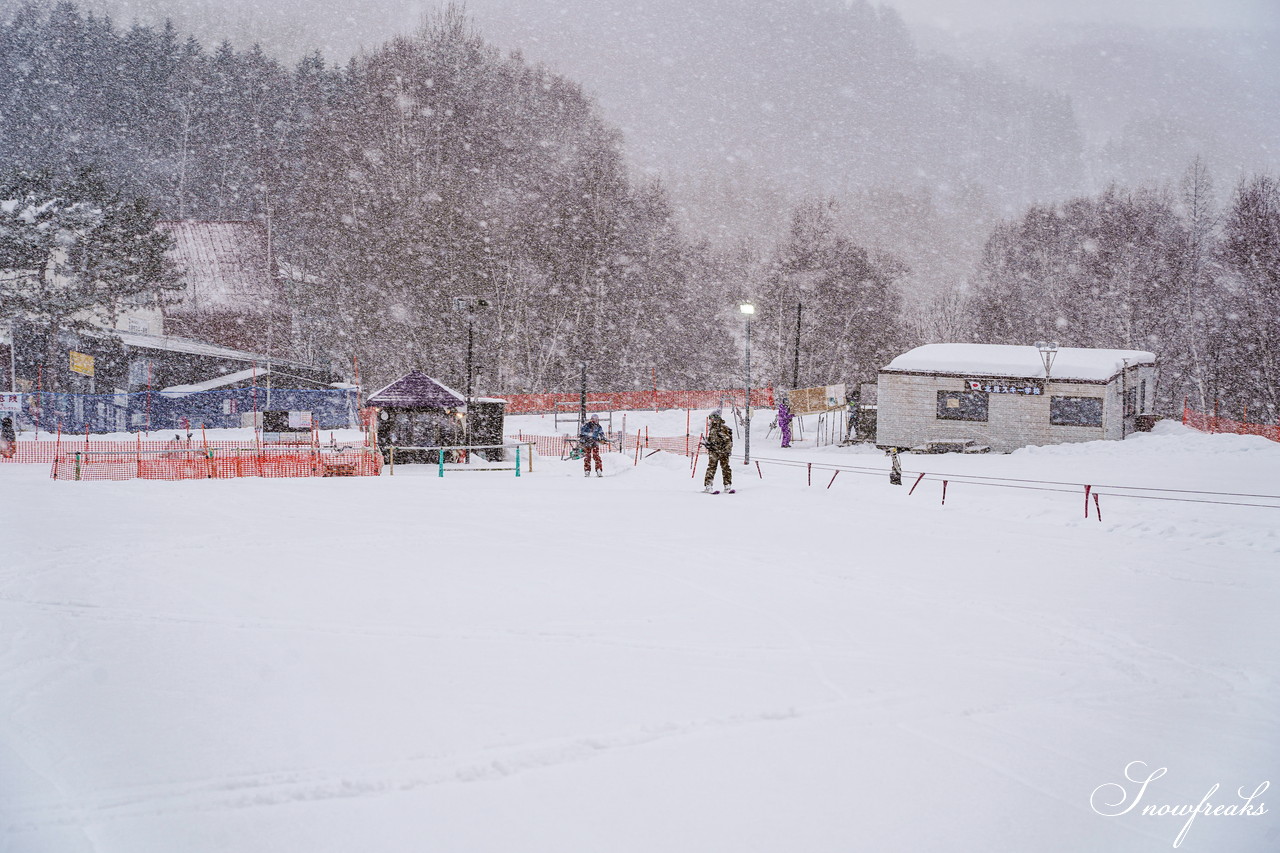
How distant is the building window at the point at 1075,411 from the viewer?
93.4 feet

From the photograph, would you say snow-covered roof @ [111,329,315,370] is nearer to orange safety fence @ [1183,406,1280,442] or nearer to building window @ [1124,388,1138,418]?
building window @ [1124,388,1138,418]

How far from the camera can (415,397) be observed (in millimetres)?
23094

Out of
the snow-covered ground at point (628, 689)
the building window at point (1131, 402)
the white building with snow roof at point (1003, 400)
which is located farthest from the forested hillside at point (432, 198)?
the snow-covered ground at point (628, 689)

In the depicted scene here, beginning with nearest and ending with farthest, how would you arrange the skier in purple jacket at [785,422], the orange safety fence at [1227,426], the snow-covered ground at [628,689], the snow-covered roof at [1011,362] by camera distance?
the snow-covered ground at [628,689], the snow-covered roof at [1011,362], the orange safety fence at [1227,426], the skier in purple jacket at [785,422]

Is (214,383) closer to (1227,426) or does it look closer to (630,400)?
(630,400)

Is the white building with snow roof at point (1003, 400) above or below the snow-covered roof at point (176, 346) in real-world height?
below

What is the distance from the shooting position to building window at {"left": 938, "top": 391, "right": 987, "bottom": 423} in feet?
97.0

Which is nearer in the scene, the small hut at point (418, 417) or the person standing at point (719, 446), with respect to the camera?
the person standing at point (719, 446)

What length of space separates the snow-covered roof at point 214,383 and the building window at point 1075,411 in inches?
1328

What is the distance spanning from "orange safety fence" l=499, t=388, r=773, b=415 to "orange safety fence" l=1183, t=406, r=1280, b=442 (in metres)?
20.9

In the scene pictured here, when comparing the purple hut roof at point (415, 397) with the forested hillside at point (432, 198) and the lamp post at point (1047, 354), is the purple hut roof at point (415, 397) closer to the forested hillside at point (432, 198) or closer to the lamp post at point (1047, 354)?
the forested hillside at point (432, 198)

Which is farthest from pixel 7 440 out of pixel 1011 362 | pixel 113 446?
pixel 1011 362

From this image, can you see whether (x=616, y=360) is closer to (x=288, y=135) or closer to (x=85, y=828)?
(x=288, y=135)

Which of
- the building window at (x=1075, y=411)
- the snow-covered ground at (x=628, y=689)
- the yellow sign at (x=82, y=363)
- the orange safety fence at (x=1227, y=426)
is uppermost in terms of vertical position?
the yellow sign at (x=82, y=363)
